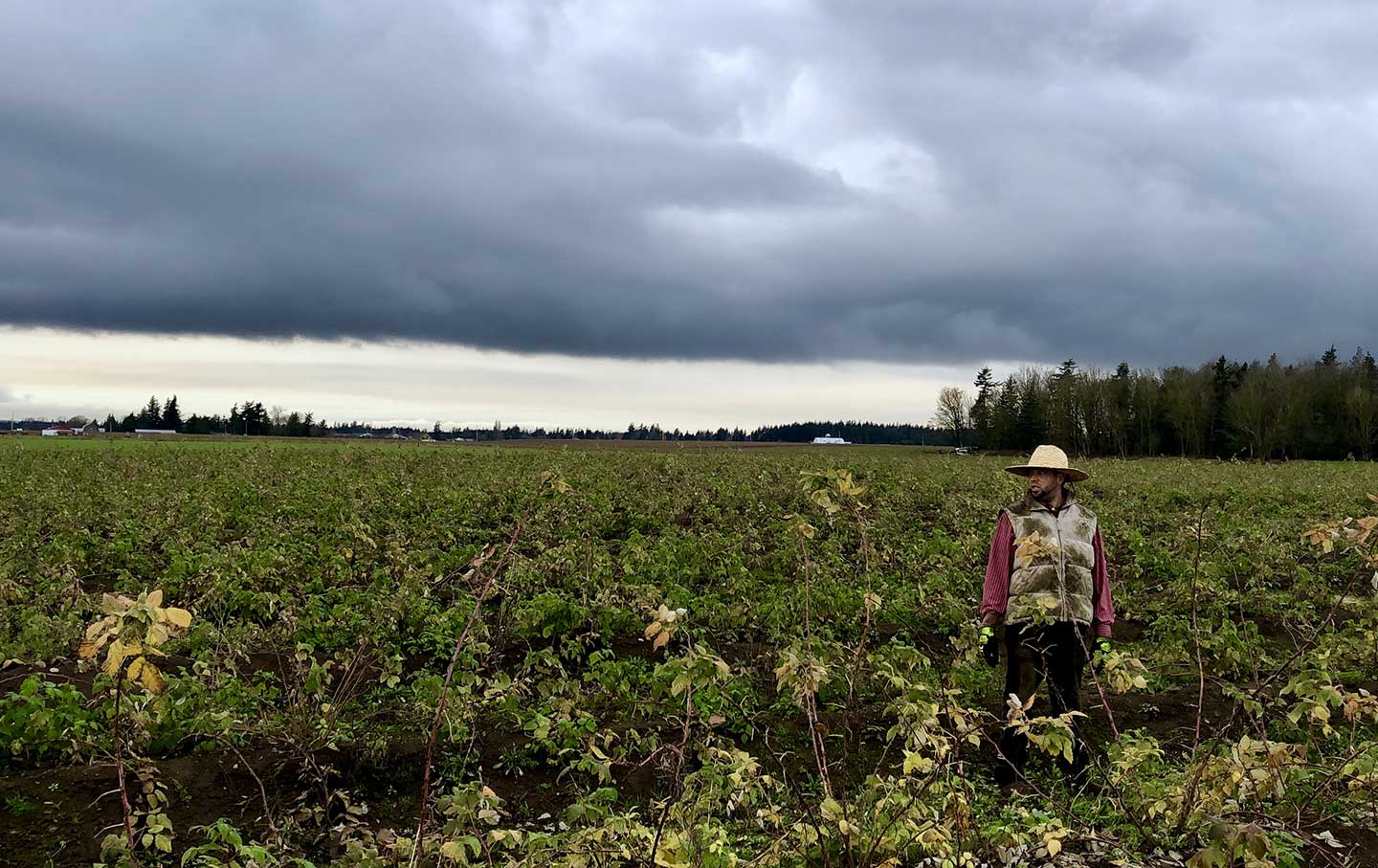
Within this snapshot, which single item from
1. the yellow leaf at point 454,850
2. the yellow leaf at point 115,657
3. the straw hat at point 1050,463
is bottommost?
the yellow leaf at point 454,850

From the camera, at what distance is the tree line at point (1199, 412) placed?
67.5 meters

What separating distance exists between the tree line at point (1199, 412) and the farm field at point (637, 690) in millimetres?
60778

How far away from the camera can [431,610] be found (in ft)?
28.7

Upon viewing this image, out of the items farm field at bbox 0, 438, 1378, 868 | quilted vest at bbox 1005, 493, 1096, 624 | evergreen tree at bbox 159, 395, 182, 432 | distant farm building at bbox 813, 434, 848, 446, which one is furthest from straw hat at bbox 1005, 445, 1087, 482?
evergreen tree at bbox 159, 395, 182, 432

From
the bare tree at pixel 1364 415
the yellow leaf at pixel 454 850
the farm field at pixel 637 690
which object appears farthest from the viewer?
the bare tree at pixel 1364 415

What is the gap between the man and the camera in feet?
19.0

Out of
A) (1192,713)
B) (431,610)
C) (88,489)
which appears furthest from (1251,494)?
(88,489)

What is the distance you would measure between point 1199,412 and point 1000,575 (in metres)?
79.2

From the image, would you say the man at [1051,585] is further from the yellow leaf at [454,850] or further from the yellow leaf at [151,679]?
the yellow leaf at [151,679]

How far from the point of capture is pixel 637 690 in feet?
24.0

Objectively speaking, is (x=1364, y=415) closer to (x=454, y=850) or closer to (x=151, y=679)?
(x=454, y=850)

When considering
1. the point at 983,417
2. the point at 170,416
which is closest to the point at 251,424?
the point at 170,416

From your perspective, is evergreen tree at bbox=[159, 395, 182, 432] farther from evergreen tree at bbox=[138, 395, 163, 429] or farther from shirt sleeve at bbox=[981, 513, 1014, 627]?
shirt sleeve at bbox=[981, 513, 1014, 627]

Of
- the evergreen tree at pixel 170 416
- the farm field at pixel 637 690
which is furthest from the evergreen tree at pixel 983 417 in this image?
the evergreen tree at pixel 170 416
